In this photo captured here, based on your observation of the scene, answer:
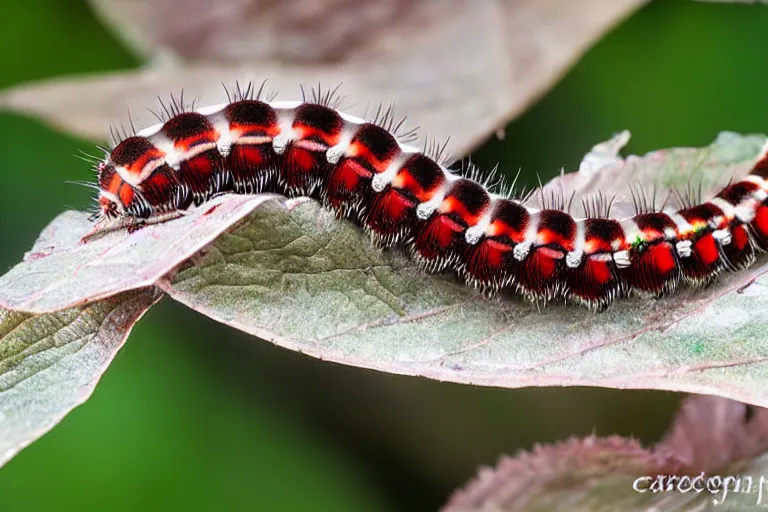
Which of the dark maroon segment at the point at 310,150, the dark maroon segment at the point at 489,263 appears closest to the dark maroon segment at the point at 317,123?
the dark maroon segment at the point at 310,150

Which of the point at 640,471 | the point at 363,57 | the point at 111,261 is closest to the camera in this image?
the point at 111,261

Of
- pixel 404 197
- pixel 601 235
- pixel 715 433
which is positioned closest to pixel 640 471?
pixel 715 433

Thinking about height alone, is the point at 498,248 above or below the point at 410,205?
below

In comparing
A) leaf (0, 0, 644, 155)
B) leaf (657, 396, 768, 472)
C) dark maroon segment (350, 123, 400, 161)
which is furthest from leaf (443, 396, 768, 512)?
leaf (0, 0, 644, 155)

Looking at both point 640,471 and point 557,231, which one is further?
point 557,231

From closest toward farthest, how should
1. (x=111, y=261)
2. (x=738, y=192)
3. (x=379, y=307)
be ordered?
(x=111, y=261), (x=379, y=307), (x=738, y=192)

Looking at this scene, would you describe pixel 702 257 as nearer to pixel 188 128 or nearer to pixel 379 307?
pixel 379 307

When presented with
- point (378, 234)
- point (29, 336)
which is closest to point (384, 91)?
point (378, 234)
